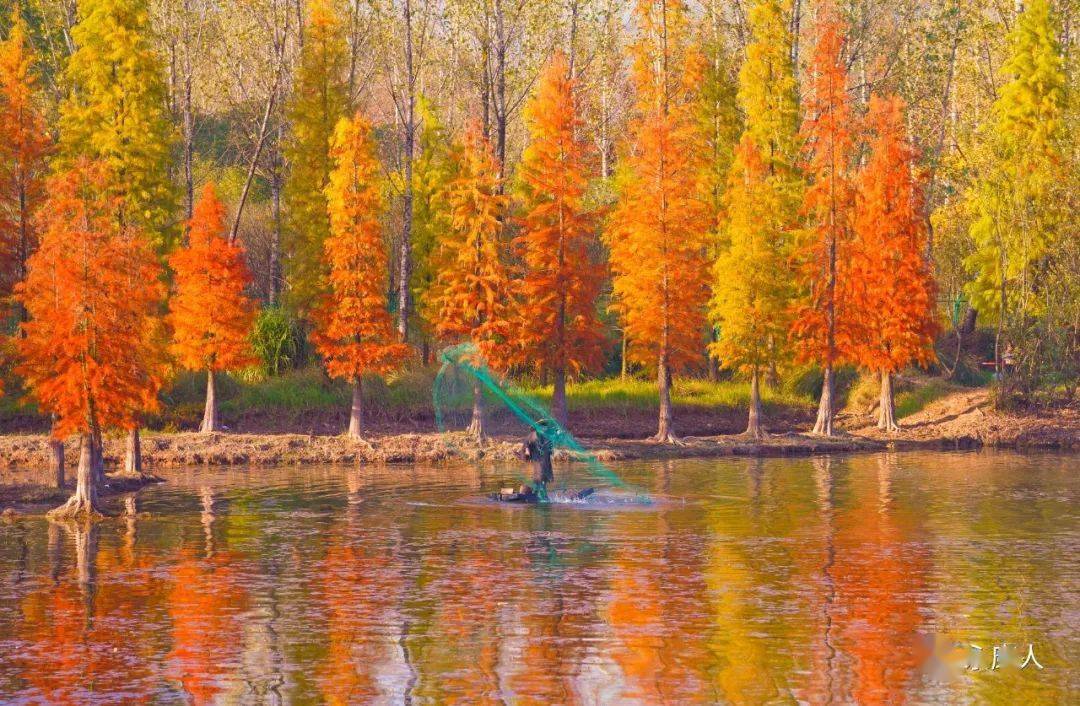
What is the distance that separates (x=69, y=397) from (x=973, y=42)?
57.1m

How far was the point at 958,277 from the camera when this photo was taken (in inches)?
3132

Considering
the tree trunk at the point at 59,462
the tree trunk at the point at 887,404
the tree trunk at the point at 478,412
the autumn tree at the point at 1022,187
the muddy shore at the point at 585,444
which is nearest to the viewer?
the tree trunk at the point at 59,462

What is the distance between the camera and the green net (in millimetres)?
50156

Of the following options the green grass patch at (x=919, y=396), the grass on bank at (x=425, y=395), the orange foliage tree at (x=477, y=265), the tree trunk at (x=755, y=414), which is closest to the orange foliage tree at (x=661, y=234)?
the tree trunk at (x=755, y=414)

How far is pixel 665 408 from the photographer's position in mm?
57594

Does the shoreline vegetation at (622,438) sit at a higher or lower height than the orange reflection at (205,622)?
higher

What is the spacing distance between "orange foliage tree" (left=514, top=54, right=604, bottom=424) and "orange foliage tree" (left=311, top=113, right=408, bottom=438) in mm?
5042

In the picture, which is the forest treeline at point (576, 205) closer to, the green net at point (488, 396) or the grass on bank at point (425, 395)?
the green net at point (488, 396)

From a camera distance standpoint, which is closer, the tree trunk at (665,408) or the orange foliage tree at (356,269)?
the orange foliage tree at (356,269)

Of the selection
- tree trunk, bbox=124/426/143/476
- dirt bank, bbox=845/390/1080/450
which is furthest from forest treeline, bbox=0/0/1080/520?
tree trunk, bbox=124/426/143/476

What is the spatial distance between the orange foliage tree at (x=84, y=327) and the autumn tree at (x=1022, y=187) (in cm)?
3797

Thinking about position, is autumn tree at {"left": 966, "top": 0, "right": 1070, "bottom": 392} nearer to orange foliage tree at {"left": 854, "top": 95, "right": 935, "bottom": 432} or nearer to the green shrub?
orange foliage tree at {"left": 854, "top": 95, "right": 935, "bottom": 432}

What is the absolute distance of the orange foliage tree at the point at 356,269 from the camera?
55.0 m

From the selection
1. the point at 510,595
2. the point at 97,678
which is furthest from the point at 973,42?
the point at 97,678
